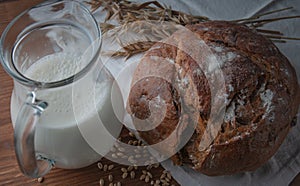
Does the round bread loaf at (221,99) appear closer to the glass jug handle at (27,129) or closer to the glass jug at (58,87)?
the glass jug at (58,87)

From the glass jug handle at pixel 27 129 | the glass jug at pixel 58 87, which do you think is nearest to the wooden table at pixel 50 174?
the glass jug at pixel 58 87

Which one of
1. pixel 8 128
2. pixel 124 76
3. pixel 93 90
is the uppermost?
pixel 93 90

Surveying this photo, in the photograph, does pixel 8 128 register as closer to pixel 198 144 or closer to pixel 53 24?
pixel 53 24

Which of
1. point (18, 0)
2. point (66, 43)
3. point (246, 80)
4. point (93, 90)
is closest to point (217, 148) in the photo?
point (246, 80)

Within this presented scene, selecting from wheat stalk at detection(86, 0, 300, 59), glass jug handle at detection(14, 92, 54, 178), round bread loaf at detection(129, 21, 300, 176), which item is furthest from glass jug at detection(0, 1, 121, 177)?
wheat stalk at detection(86, 0, 300, 59)

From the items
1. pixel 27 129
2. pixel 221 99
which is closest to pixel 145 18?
pixel 221 99

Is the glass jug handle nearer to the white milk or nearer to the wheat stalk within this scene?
the white milk

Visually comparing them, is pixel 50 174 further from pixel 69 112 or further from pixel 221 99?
pixel 221 99
